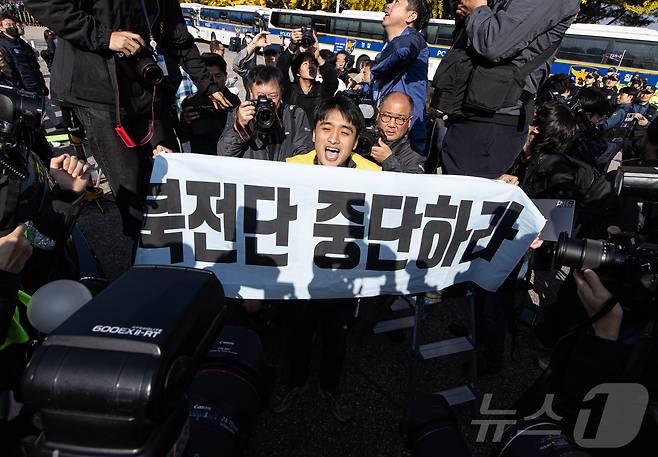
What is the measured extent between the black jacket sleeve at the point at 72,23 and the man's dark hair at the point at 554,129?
2702 mm

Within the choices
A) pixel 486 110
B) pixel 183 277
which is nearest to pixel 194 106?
pixel 486 110

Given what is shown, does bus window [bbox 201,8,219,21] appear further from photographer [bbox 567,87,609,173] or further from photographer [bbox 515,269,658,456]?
photographer [bbox 515,269,658,456]

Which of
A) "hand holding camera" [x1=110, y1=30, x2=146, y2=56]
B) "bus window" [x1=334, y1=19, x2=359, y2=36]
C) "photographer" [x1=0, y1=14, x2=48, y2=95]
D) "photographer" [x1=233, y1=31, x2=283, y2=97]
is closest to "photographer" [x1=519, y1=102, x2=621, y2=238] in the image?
"hand holding camera" [x1=110, y1=30, x2=146, y2=56]

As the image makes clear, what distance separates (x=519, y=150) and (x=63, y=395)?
106 inches

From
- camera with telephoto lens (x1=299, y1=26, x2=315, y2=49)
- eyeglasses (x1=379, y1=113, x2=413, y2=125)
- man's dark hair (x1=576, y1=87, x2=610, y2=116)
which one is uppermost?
camera with telephoto lens (x1=299, y1=26, x2=315, y2=49)

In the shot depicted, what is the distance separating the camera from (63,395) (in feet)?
2.15

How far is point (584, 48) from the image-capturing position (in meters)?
14.5

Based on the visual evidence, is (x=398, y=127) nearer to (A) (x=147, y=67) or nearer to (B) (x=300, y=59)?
(A) (x=147, y=67)

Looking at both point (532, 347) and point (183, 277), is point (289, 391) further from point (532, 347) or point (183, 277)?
point (532, 347)

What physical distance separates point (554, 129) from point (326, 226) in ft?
5.48

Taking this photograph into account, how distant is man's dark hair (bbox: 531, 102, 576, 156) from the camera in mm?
2549

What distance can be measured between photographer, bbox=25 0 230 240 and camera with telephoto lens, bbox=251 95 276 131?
2.03 feet

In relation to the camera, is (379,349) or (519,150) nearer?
(519,150)

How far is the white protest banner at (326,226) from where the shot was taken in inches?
81.4
